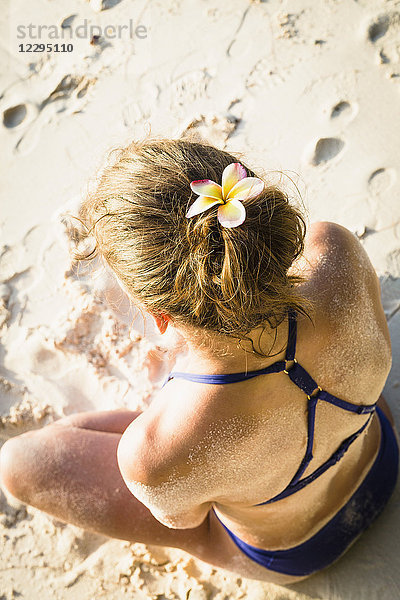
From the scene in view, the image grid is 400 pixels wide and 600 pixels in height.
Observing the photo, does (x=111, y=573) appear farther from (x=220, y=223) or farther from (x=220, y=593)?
(x=220, y=223)

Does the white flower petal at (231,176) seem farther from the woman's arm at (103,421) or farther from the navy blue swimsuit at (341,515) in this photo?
the woman's arm at (103,421)

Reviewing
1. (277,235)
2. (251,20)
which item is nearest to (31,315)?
(277,235)

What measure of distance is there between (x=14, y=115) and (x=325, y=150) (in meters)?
1.57

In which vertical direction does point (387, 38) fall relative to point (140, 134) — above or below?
below

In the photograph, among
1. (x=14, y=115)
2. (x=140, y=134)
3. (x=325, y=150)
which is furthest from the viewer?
(x=14, y=115)

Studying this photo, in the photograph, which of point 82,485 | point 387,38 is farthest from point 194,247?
point 387,38

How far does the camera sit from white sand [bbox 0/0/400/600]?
1732 millimetres

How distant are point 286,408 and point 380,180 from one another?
4.48 ft

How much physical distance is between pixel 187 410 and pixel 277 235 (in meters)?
0.37

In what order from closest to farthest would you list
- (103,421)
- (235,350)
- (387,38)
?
(235,350), (103,421), (387,38)

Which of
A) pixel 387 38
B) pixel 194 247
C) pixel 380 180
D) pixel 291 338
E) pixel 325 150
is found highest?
pixel 194 247

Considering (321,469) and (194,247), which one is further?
(321,469)

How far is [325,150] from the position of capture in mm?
2209

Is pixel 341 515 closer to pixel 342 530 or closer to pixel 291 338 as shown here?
pixel 342 530
